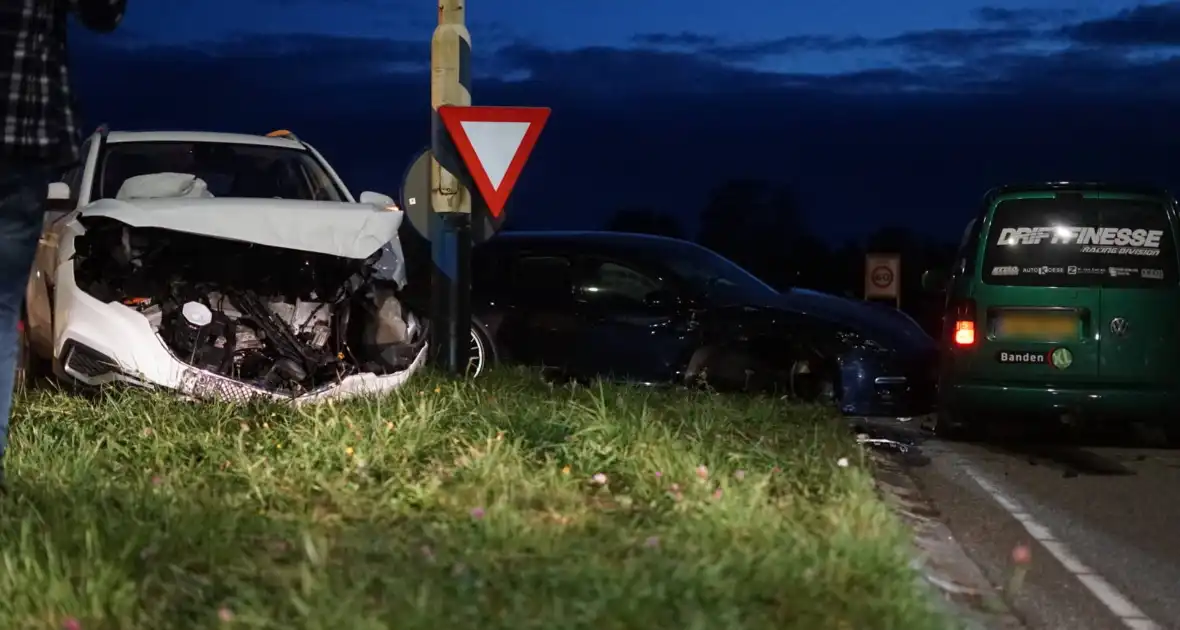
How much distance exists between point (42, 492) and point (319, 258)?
9.84ft

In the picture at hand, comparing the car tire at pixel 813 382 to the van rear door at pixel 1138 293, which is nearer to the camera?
the van rear door at pixel 1138 293

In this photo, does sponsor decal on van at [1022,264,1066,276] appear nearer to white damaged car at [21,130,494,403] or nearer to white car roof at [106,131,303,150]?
white damaged car at [21,130,494,403]

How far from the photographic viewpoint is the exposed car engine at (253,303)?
305 inches

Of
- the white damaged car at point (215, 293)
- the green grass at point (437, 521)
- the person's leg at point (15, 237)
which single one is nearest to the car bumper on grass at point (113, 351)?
the white damaged car at point (215, 293)

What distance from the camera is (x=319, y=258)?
816 centimetres

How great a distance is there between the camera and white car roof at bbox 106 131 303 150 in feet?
30.5

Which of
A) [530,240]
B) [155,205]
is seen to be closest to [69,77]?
[155,205]

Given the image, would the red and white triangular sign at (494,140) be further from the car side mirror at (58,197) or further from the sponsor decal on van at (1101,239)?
the sponsor decal on van at (1101,239)

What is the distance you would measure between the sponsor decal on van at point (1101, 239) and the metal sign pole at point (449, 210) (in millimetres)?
3609

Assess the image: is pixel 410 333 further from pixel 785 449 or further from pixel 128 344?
pixel 785 449

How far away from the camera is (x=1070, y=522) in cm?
673

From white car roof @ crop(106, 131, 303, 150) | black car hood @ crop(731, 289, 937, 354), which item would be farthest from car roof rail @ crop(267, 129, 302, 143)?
black car hood @ crop(731, 289, 937, 354)

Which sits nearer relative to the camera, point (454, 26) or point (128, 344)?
point (128, 344)

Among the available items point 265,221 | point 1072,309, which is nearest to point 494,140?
point 265,221
